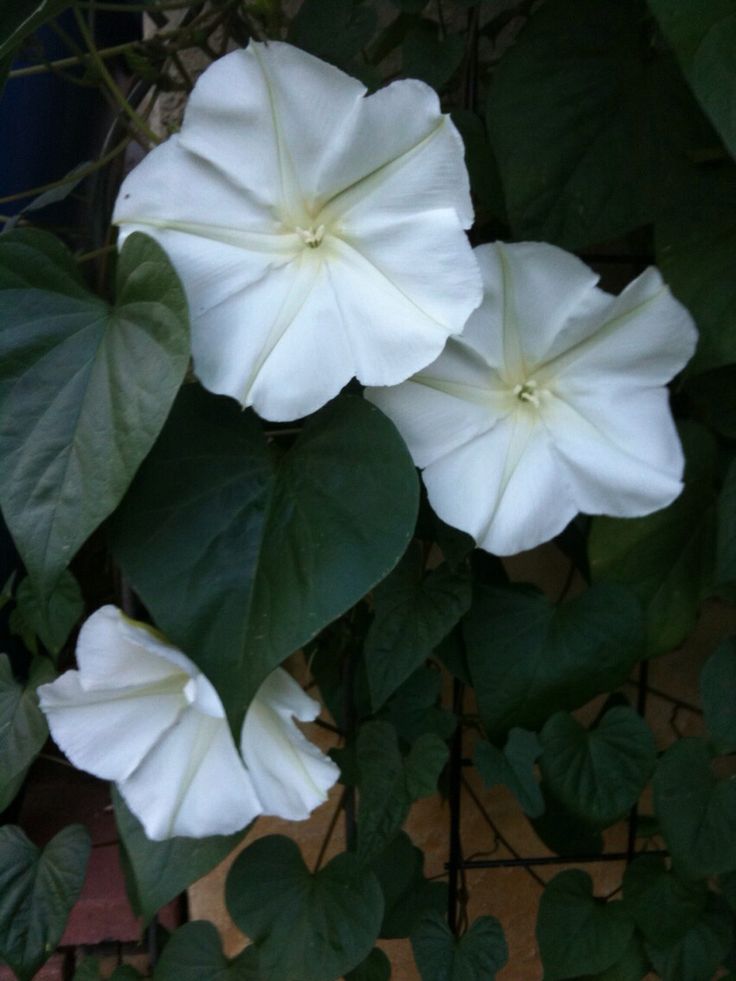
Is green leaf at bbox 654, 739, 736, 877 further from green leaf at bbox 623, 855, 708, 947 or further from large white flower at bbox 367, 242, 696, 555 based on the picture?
large white flower at bbox 367, 242, 696, 555

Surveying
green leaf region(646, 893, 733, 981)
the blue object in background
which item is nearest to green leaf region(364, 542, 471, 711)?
green leaf region(646, 893, 733, 981)

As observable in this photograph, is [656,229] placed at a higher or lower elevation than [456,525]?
higher

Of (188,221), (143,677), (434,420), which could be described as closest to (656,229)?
(434,420)

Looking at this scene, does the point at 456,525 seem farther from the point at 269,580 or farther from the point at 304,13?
the point at 304,13

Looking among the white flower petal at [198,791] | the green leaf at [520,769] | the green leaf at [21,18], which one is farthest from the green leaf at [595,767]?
the green leaf at [21,18]

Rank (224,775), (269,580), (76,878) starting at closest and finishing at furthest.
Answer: (269,580) < (224,775) < (76,878)

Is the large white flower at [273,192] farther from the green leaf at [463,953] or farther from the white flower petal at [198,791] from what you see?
the green leaf at [463,953]

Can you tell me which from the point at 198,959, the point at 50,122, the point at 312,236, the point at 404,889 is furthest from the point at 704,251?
the point at 50,122
